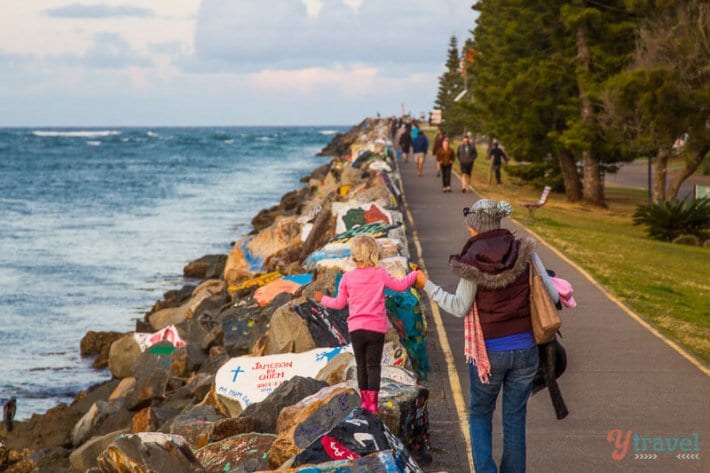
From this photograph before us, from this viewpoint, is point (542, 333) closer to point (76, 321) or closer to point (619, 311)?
point (619, 311)

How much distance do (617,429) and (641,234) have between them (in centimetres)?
2094

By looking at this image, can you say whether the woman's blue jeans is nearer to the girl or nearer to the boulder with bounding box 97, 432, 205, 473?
the girl

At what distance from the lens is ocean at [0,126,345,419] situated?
18922mm

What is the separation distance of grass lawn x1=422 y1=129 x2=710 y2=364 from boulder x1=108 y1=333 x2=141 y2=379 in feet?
26.2

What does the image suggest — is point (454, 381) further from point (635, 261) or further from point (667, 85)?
point (667, 85)

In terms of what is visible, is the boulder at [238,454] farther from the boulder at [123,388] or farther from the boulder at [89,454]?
the boulder at [123,388]

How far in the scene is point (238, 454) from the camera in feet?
26.6

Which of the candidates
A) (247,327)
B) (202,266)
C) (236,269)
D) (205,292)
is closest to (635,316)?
(247,327)

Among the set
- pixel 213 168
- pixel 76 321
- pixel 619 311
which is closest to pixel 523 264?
pixel 619 311

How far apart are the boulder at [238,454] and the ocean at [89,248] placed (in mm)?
8180

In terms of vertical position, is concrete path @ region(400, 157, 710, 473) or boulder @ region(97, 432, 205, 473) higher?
boulder @ region(97, 432, 205, 473)

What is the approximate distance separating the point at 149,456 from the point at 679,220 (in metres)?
24.4

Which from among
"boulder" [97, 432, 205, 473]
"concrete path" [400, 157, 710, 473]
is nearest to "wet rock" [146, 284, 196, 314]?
"concrete path" [400, 157, 710, 473]

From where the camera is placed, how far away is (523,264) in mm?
6594
